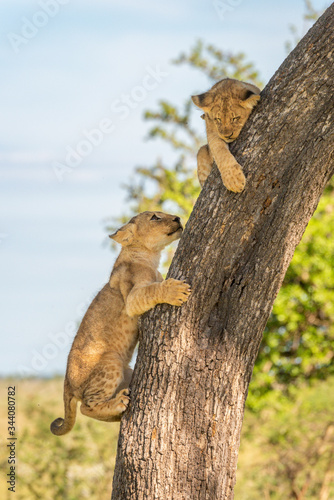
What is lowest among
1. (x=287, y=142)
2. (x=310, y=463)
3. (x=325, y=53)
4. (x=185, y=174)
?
(x=310, y=463)

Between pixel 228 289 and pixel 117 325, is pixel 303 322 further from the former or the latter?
pixel 228 289

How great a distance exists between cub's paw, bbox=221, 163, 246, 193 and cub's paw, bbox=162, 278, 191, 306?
652 millimetres

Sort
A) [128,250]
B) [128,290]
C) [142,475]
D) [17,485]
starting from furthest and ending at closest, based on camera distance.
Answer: [17,485]
[128,250]
[128,290]
[142,475]

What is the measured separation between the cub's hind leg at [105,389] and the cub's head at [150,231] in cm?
91

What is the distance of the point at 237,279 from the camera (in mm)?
3988

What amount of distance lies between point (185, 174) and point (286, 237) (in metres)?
9.70

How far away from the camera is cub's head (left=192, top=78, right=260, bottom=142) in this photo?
436 centimetres

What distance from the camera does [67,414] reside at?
4625mm

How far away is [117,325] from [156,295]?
711mm

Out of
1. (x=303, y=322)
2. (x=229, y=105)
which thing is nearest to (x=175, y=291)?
(x=229, y=105)

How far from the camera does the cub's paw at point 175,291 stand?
3922 mm

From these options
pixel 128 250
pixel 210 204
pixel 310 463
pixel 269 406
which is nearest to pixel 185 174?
pixel 269 406

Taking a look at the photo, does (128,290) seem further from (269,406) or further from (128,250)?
(269,406)

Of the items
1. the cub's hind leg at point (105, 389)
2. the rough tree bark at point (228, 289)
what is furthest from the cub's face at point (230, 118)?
the cub's hind leg at point (105, 389)
